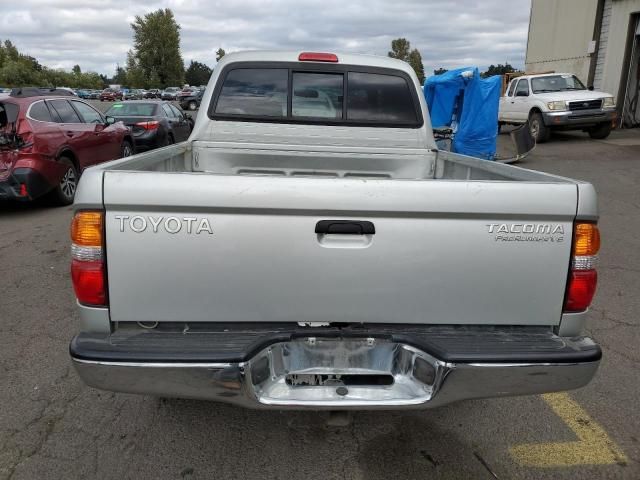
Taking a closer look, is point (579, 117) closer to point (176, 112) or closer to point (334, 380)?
point (176, 112)

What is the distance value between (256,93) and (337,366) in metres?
2.65

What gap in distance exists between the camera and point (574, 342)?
2248mm

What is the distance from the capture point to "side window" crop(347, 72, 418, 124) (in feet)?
13.5

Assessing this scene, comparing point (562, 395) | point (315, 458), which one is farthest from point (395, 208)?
point (562, 395)

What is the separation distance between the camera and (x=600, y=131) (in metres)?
15.2

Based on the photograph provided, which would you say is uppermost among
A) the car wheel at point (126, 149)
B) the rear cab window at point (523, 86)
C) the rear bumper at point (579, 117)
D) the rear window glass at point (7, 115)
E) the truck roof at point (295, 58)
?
the rear cab window at point (523, 86)

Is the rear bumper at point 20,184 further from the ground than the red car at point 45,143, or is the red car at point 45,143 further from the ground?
the red car at point 45,143

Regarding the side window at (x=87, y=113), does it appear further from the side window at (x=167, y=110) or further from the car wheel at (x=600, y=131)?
the car wheel at (x=600, y=131)

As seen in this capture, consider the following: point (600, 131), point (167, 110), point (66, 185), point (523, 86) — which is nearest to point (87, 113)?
point (66, 185)

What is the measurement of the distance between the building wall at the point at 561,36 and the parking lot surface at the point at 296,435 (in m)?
17.7

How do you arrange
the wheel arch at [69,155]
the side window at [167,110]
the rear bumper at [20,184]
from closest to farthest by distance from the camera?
the rear bumper at [20,184]
the wheel arch at [69,155]
the side window at [167,110]

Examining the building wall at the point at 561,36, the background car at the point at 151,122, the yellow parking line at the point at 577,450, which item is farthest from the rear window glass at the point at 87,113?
the building wall at the point at 561,36

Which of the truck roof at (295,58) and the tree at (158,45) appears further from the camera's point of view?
the tree at (158,45)

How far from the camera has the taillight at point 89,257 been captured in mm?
2072
